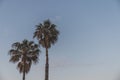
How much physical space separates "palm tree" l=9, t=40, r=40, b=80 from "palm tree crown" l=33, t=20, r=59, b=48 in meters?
2.75

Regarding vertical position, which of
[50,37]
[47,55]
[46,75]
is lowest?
[46,75]

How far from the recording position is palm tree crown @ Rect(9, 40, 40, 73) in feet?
179

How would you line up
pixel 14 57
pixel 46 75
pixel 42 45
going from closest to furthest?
pixel 46 75, pixel 42 45, pixel 14 57

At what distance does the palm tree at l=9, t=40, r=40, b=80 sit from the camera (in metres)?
54.5

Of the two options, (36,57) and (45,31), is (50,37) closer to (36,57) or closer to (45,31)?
(45,31)

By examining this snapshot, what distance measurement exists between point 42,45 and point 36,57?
3871 mm

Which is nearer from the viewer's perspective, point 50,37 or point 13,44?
point 50,37

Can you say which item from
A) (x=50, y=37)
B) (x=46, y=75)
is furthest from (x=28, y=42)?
(x=46, y=75)

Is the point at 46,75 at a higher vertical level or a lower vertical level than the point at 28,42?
lower

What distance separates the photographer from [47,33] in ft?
173

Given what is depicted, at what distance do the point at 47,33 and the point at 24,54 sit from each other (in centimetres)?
620

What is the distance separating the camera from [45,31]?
5303cm

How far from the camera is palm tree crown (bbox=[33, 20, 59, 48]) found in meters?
52.1

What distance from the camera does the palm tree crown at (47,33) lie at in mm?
52062
